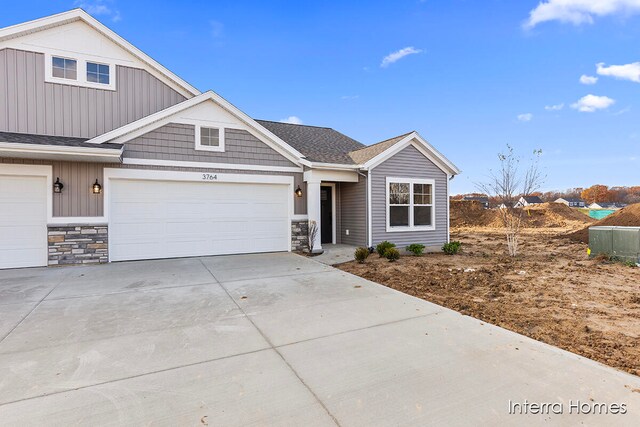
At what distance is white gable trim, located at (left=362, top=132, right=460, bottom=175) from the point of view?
10141 millimetres

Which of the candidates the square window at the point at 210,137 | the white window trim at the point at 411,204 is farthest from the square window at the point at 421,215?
the square window at the point at 210,137

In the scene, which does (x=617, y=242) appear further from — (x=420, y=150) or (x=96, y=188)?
(x=96, y=188)

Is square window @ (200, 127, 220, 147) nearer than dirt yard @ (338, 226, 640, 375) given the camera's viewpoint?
No

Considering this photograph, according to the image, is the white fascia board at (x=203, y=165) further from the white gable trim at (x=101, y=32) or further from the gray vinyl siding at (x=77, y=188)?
the white gable trim at (x=101, y=32)

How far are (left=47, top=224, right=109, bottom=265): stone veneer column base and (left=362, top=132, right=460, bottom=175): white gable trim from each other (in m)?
7.67

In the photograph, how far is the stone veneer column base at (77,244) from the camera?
24.9ft

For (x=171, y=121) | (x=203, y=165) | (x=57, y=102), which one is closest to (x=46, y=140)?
(x=57, y=102)

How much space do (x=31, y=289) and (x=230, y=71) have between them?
1201cm

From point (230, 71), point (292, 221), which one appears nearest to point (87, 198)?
Answer: point (292, 221)

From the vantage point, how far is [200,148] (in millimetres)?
8875

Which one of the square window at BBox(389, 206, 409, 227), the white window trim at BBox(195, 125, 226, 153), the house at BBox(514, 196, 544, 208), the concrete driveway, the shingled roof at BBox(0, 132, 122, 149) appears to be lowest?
the concrete driveway

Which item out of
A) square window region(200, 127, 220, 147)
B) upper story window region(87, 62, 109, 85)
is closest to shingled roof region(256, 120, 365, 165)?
square window region(200, 127, 220, 147)

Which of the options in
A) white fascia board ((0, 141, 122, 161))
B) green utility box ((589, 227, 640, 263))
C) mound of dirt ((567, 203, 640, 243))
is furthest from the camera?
mound of dirt ((567, 203, 640, 243))

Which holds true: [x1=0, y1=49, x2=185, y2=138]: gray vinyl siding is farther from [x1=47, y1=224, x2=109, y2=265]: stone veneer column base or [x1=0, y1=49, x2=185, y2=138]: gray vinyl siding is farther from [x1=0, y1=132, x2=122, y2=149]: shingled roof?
[x1=47, y1=224, x2=109, y2=265]: stone veneer column base
